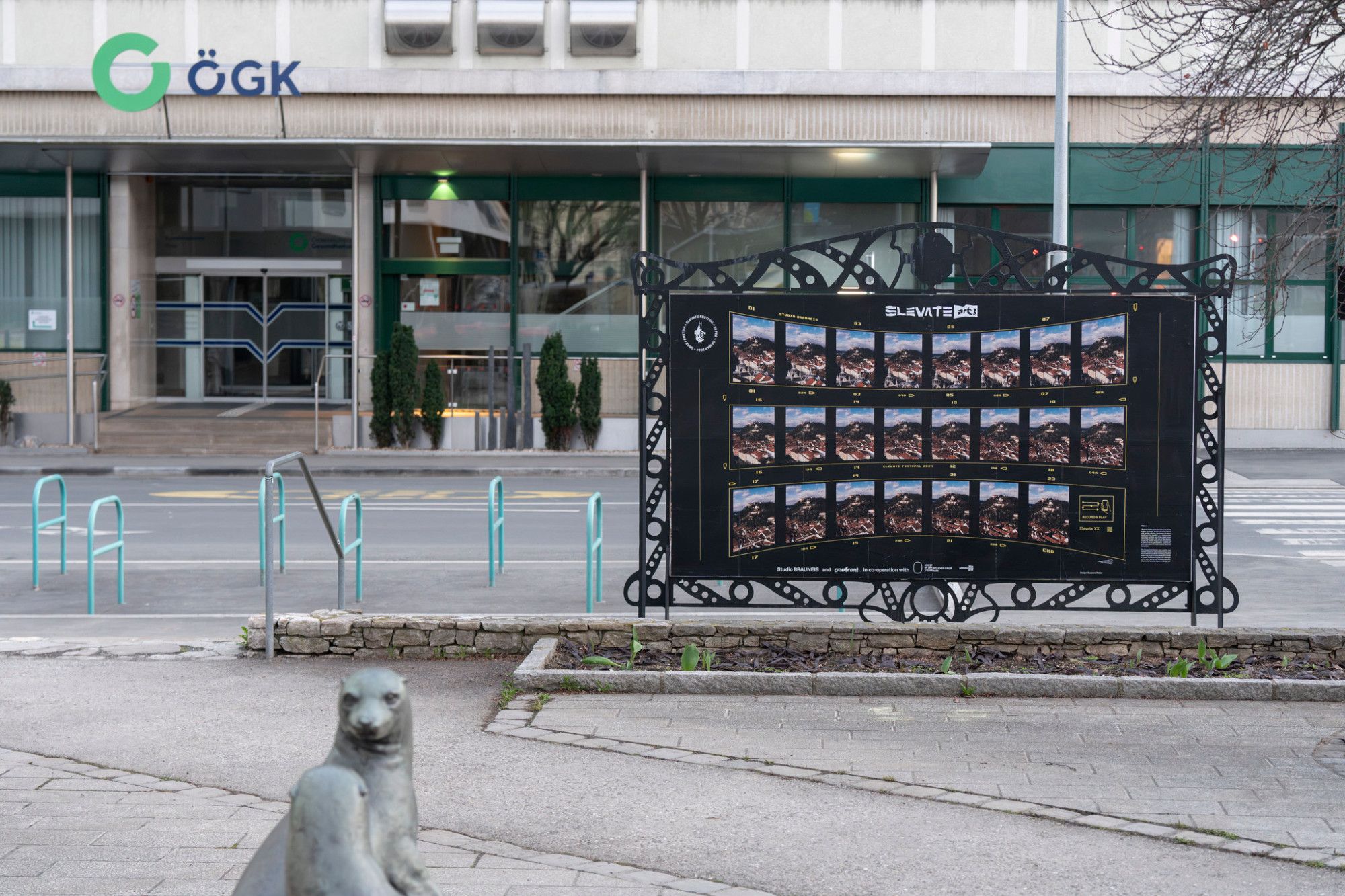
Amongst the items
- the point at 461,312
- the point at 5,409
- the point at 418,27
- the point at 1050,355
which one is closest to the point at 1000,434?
the point at 1050,355

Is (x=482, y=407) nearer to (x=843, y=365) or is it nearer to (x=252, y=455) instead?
(x=252, y=455)

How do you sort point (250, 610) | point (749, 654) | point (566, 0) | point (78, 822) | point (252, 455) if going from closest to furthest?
1. point (78, 822)
2. point (749, 654)
3. point (250, 610)
4. point (252, 455)
5. point (566, 0)

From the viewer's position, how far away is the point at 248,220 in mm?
29797

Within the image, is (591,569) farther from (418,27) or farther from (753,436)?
(418,27)

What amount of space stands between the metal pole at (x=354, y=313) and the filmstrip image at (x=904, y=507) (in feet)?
61.9

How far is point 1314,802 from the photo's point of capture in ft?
21.4

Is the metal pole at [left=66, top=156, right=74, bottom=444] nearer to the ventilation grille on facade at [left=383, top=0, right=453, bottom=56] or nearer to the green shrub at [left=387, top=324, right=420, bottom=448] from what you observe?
the green shrub at [left=387, top=324, right=420, bottom=448]

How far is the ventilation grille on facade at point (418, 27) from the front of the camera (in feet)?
90.5

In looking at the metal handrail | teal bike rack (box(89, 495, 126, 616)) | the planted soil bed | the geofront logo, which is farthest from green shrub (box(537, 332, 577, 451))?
the planted soil bed

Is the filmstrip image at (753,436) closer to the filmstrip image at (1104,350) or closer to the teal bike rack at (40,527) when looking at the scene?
the filmstrip image at (1104,350)

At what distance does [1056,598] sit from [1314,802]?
2905mm

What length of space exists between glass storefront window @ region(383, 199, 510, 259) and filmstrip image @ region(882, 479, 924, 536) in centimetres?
1983

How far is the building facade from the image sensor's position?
27391mm

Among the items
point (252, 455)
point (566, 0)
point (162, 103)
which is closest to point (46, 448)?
point (252, 455)
